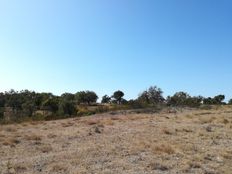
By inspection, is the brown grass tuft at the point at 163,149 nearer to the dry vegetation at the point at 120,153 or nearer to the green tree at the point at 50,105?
the dry vegetation at the point at 120,153

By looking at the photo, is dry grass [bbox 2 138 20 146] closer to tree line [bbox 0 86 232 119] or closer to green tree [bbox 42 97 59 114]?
A: tree line [bbox 0 86 232 119]

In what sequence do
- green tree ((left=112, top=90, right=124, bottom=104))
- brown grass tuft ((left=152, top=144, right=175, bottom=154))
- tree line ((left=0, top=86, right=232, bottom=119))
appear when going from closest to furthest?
brown grass tuft ((left=152, top=144, right=175, bottom=154)) < tree line ((left=0, top=86, right=232, bottom=119)) < green tree ((left=112, top=90, right=124, bottom=104))

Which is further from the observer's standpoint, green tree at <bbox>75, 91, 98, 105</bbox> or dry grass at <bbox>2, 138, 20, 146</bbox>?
green tree at <bbox>75, 91, 98, 105</bbox>

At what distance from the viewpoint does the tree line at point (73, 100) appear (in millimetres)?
67125

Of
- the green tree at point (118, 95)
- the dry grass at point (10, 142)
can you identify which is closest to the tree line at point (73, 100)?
the green tree at point (118, 95)

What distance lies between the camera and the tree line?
220ft

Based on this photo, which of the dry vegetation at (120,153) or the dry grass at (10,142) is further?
the dry grass at (10,142)

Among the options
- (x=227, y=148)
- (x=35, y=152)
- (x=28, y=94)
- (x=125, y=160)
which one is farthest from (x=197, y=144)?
(x=28, y=94)

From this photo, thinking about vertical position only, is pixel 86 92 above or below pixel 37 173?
above

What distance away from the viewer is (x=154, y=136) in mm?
24344

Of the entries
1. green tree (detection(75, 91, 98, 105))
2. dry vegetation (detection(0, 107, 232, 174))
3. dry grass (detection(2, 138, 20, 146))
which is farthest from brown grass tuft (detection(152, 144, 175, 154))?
green tree (detection(75, 91, 98, 105))

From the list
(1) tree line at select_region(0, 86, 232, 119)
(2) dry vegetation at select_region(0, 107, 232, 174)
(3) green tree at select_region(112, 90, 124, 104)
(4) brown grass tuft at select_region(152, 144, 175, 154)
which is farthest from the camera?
(3) green tree at select_region(112, 90, 124, 104)

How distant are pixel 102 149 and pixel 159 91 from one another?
95.2 meters

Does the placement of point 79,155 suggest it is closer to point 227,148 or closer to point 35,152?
point 35,152
